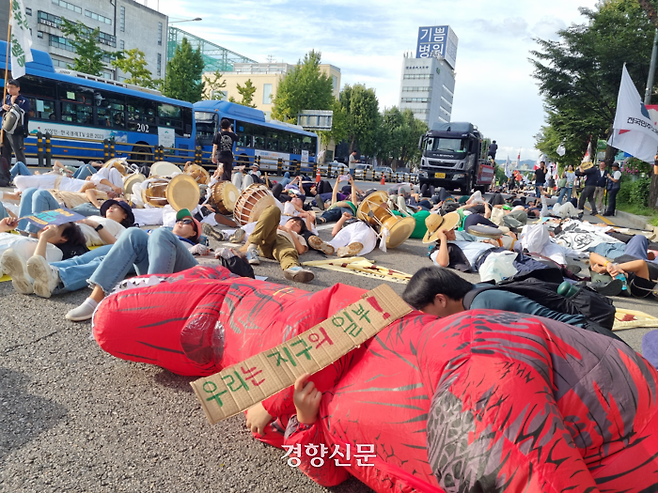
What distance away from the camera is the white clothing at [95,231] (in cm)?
442

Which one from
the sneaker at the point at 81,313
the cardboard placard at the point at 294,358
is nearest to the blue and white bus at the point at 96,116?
the sneaker at the point at 81,313

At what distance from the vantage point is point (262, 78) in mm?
60312

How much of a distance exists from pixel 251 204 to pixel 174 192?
119 cm

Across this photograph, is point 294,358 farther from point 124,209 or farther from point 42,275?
point 124,209

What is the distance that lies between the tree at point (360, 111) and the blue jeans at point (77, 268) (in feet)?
161

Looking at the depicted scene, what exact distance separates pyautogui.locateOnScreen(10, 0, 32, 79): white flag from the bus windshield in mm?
14301

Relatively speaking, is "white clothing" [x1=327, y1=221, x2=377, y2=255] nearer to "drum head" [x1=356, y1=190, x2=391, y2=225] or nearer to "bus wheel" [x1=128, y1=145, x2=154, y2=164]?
"drum head" [x1=356, y1=190, x2=391, y2=225]

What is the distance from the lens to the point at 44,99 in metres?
14.1


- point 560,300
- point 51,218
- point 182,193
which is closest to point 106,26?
point 182,193

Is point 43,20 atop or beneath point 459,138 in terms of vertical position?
atop

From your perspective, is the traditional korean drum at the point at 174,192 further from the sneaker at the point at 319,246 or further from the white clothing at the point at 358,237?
the white clothing at the point at 358,237

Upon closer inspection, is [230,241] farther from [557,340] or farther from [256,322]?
[557,340]

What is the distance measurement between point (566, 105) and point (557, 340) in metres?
22.7

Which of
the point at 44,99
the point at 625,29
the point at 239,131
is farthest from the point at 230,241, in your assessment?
the point at 625,29
